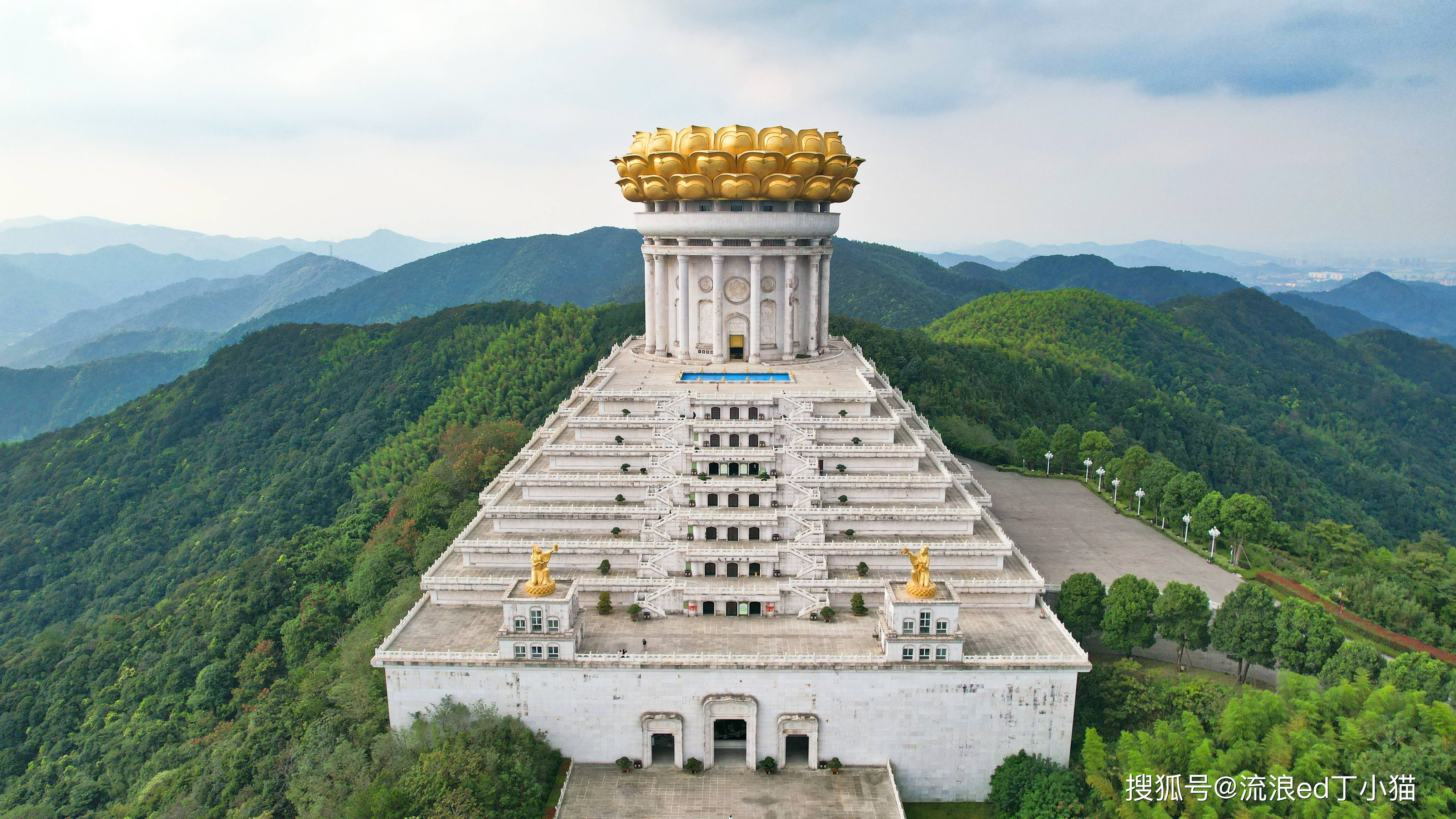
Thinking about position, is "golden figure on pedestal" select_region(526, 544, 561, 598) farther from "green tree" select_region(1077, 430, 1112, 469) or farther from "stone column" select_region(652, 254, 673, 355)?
"green tree" select_region(1077, 430, 1112, 469)

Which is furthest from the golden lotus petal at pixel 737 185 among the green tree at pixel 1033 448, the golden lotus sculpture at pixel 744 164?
the green tree at pixel 1033 448

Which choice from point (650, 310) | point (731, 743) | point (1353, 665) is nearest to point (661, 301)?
point (650, 310)

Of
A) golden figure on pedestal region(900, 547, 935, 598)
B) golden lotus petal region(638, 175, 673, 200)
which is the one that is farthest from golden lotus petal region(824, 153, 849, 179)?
golden figure on pedestal region(900, 547, 935, 598)

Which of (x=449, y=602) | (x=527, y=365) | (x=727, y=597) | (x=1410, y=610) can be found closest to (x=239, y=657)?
(x=449, y=602)

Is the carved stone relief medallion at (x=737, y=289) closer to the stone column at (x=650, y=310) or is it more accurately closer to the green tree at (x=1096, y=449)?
the stone column at (x=650, y=310)

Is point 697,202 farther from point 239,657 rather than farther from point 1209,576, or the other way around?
point 239,657

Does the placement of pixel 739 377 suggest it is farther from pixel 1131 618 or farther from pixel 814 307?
pixel 1131 618
